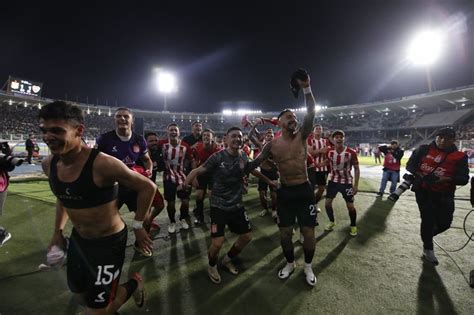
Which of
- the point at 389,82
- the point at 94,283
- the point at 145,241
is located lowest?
the point at 94,283

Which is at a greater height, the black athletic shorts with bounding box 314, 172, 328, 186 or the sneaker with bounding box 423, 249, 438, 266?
the black athletic shorts with bounding box 314, 172, 328, 186

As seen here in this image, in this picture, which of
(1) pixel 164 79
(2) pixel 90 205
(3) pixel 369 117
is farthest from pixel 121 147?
(3) pixel 369 117

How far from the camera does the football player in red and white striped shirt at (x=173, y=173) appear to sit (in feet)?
17.2

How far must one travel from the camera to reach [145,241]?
197 centimetres

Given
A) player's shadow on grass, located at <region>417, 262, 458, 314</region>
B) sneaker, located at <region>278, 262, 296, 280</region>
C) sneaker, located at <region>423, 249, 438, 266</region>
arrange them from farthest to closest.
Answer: sneaker, located at <region>423, 249, 438, 266</region>, sneaker, located at <region>278, 262, 296, 280</region>, player's shadow on grass, located at <region>417, 262, 458, 314</region>

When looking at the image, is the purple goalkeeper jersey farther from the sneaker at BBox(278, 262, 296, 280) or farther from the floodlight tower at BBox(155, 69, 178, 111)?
the floodlight tower at BBox(155, 69, 178, 111)

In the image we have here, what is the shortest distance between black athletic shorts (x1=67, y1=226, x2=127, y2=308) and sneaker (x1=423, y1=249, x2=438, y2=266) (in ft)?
14.8

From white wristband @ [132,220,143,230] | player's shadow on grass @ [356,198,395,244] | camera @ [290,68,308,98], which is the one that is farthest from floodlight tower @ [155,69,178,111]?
white wristband @ [132,220,143,230]

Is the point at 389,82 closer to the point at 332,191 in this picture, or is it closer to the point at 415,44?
the point at 415,44

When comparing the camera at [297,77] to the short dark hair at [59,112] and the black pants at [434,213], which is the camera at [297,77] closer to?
the short dark hair at [59,112]

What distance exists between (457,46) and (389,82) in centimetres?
1274

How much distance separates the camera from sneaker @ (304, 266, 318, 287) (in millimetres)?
3180

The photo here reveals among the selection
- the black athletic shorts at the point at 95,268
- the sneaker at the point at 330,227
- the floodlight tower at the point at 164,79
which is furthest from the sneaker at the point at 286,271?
the floodlight tower at the point at 164,79

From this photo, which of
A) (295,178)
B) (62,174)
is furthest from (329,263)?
(62,174)
